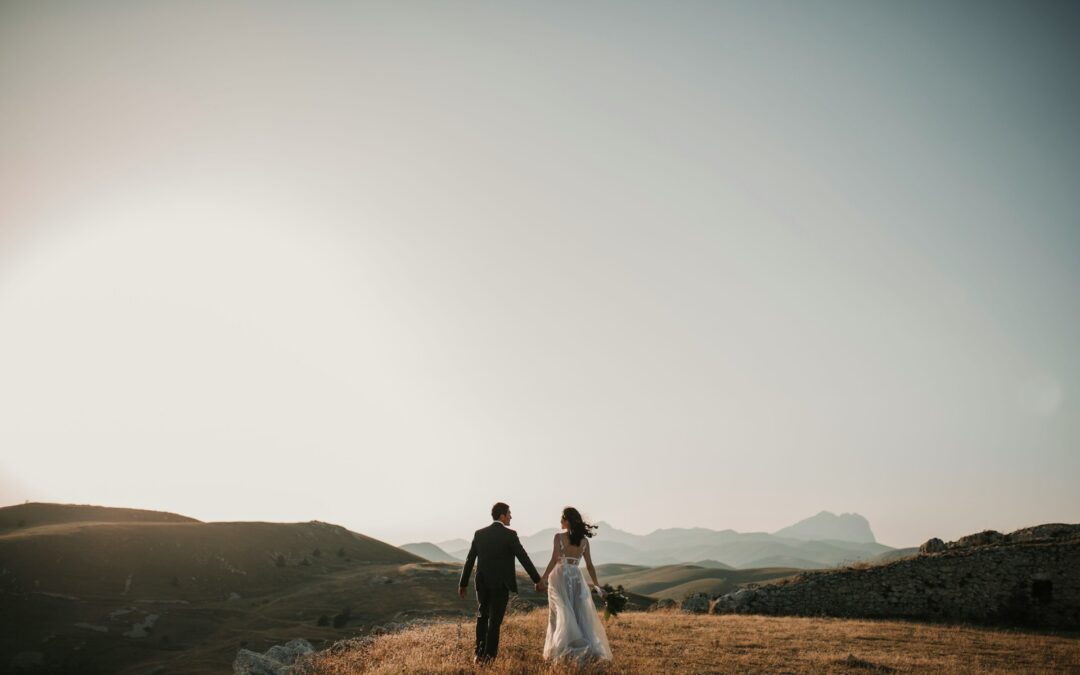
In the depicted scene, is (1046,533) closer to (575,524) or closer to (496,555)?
(575,524)

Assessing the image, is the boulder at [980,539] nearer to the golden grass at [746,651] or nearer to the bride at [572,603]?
the golden grass at [746,651]

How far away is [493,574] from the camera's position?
1005 cm

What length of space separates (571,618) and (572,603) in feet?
0.90

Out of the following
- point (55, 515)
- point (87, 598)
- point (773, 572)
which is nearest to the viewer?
point (87, 598)

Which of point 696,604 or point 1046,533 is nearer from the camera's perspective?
point 1046,533

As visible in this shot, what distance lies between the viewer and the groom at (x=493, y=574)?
1002 cm

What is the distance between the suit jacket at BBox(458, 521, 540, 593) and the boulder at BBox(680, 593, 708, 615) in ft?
62.0

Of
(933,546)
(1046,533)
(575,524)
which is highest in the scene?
(575,524)

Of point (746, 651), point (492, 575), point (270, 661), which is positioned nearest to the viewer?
point (492, 575)

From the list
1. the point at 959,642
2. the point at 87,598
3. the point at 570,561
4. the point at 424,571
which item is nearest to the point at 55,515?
the point at 87,598

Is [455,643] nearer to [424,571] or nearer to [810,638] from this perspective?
[810,638]

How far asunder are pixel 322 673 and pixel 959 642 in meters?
16.5

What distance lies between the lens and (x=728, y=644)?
13719mm

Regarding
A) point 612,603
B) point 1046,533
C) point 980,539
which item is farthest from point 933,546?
point 612,603
